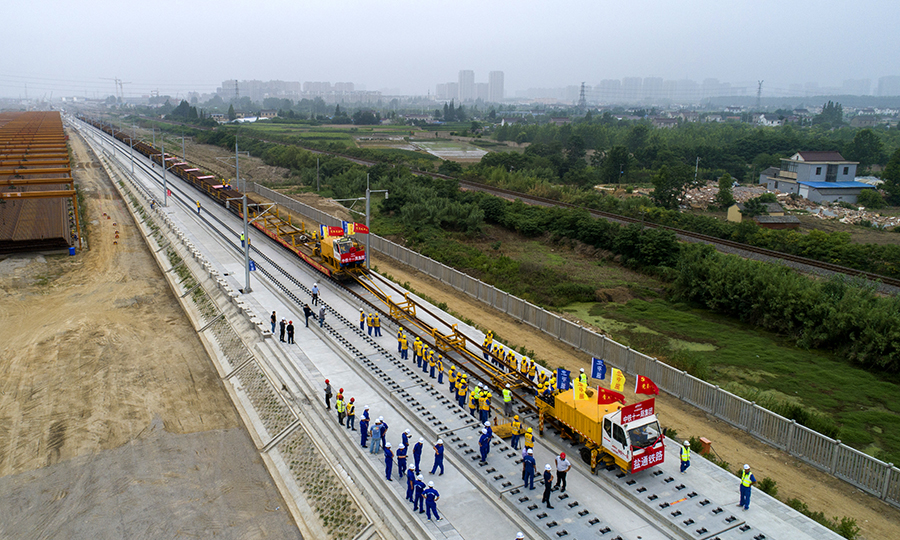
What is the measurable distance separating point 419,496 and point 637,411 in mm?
6131

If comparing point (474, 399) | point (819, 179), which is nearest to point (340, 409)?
point (474, 399)

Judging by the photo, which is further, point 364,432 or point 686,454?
point 364,432

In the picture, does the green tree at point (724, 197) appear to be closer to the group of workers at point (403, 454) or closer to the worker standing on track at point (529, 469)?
the group of workers at point (403, 454)

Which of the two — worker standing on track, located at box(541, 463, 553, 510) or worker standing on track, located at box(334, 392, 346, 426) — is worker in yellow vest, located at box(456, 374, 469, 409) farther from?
worker standing on track, located at box(541, 463, 553, 510)

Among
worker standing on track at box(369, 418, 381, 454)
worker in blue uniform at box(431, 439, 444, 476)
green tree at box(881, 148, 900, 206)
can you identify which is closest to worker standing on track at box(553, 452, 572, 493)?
worker in blue uniform at box(431, 439, 444, 476)

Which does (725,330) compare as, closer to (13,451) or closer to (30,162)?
(13,451)

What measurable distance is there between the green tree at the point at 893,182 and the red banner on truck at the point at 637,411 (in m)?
66.1

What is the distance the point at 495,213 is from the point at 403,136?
94.7m

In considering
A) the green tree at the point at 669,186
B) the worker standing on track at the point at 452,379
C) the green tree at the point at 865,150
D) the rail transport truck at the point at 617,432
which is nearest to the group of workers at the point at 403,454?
the worker standing on track at the point at 452,379

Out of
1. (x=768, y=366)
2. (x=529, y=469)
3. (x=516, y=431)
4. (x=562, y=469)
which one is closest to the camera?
(x=562, y=469)

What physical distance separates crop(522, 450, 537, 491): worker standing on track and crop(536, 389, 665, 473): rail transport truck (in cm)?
195

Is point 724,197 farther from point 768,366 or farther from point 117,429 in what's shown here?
point 117,429

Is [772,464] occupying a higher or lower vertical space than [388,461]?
lower

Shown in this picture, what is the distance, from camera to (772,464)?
57.3 feet
